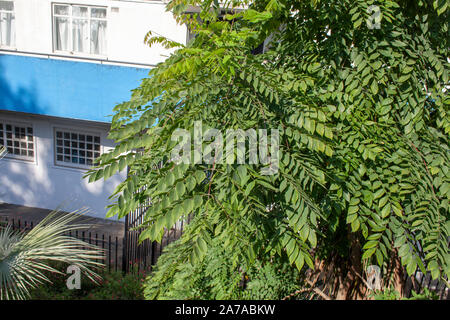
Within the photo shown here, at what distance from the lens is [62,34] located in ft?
32.7

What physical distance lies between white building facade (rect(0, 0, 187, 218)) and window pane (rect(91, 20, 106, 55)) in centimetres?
3

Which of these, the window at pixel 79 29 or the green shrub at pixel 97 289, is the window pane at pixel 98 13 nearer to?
the window at pixel 79 29

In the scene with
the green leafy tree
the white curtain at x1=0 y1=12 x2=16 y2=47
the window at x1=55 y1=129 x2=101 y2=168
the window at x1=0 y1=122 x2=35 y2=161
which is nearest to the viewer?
the green leafy tree

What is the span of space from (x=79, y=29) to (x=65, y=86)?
172cm

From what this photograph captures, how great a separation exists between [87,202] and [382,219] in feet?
32.2

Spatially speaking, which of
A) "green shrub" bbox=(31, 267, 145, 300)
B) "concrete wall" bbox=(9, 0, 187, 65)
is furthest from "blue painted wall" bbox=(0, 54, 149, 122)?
"green shrub" bbox=(31, 267, 145, 300)

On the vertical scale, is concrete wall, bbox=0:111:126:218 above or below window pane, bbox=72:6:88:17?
below

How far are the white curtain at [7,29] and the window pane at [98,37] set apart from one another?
102 inches

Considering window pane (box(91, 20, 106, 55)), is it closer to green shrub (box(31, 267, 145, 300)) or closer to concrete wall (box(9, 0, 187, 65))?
concrete wall (box(9, 0, 187, 65))

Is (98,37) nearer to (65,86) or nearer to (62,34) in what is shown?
(62,34)

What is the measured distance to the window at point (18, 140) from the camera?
448 inches

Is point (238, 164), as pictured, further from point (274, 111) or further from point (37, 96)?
point (37, 96)

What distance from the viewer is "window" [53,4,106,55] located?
9.73 meters

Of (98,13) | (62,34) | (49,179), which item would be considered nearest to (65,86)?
(62,34)
